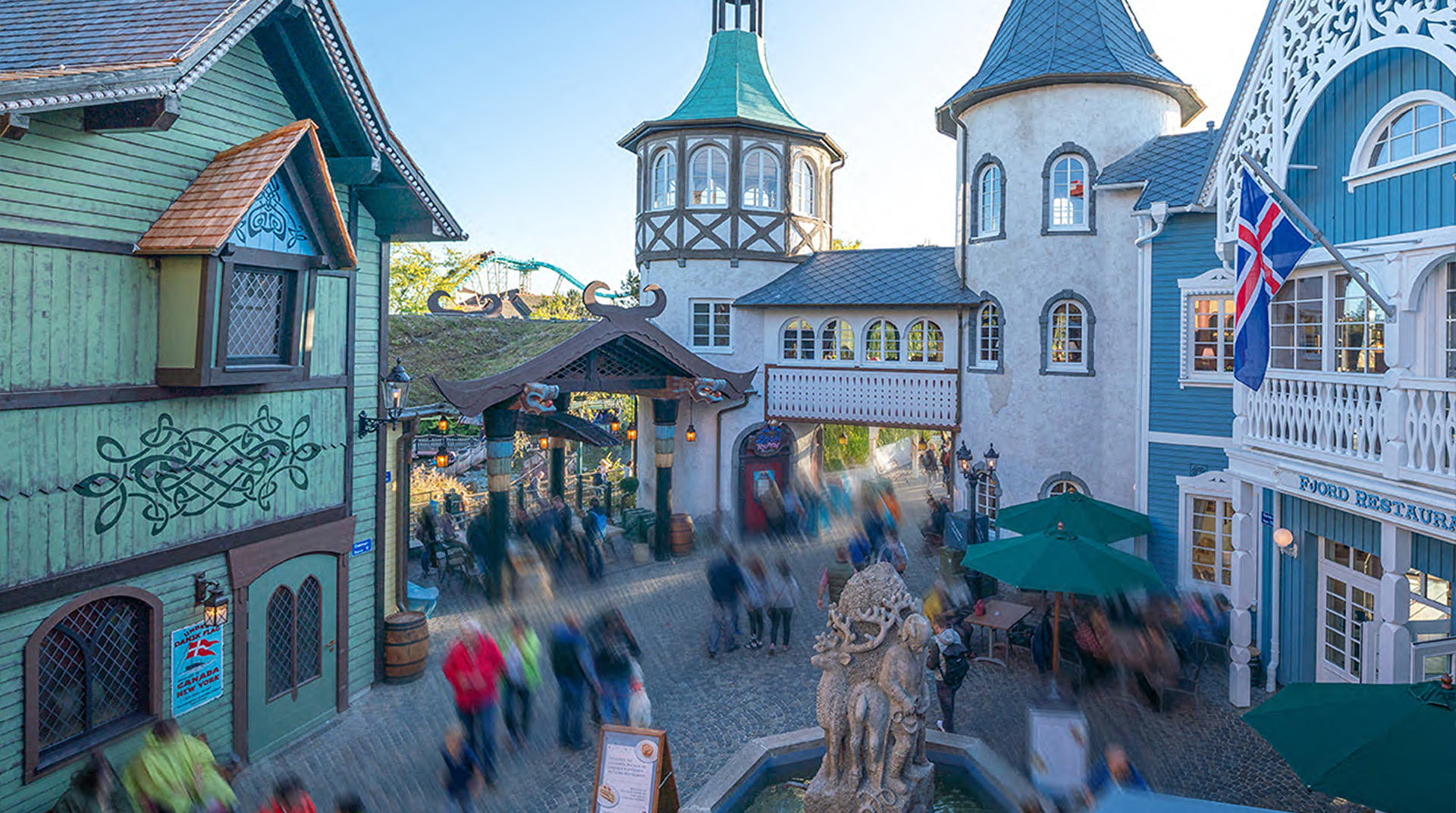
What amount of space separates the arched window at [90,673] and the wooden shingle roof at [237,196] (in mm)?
3243

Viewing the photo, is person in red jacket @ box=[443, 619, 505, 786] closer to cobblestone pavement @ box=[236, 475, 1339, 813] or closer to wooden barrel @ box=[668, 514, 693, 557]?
cobblestone pavement @ box=[236, 475, 1339, 813]

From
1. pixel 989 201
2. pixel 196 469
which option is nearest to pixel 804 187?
pixel 989 201

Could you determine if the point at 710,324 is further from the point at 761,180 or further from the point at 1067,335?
the point at 1067,335

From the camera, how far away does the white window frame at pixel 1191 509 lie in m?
14.2

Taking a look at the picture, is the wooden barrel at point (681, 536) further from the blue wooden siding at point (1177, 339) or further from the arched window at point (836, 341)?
the blue wooden siding at point (1177, 339)

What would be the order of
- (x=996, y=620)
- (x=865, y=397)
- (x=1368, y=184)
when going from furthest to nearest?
1. (x=865, y=397)
2. (x=996, y=620)
3. (x=1368, y=184)

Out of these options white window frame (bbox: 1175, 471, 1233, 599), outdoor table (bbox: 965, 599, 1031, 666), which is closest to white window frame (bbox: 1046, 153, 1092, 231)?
white window frame (bbox: 1175, 471, 1233, 599)

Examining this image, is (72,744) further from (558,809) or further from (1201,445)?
(1201,445)

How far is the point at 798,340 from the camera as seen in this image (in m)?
21.5

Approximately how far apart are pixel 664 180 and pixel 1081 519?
43.7ft

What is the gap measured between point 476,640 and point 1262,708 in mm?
7068

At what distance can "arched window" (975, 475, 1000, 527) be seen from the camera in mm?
18766

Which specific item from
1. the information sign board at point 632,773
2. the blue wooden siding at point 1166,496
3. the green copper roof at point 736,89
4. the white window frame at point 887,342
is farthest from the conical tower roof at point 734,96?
the information sign board at point 632,773

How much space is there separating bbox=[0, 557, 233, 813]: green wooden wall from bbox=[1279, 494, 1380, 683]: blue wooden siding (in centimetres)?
1251
